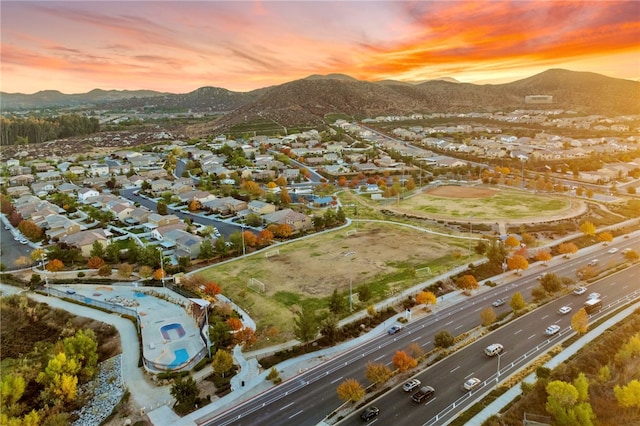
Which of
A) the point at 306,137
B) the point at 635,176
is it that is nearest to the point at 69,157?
the point at 306,137

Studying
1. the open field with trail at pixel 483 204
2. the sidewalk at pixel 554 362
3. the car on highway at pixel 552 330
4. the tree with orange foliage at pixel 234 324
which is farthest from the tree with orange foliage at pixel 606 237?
the tree with orange foliage at pixel 234 324

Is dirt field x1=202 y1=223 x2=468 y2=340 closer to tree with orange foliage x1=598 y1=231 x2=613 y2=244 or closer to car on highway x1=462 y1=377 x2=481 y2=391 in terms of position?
car on highway x1=462 y1=377 x2=481 y2=391

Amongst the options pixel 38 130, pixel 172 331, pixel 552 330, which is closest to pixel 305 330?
pixel 172 331

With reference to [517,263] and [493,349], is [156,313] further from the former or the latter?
[517,263]

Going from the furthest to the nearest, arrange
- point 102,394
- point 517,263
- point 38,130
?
1. point 38,130
2. point 517,263
3. point 102,394

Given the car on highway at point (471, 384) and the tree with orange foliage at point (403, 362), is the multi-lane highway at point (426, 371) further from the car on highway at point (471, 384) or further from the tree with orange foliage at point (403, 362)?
the tree with orange foliage at point (403, 362)
